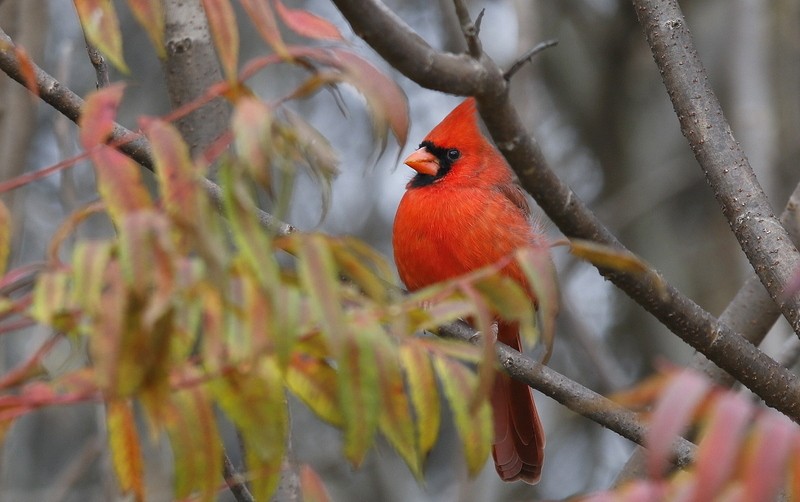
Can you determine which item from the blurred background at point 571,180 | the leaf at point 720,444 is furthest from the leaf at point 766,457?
the blurred background at point 571,180

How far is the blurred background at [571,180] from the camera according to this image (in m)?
5.34

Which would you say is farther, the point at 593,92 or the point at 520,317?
the point at 593,92

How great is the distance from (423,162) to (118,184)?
2.61m

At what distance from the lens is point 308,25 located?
1.48 m

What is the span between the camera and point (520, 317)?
136cm

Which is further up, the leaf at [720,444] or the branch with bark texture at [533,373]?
the leaf at [720,444]

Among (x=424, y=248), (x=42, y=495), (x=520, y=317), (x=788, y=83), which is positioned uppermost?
(x=788, y=83)

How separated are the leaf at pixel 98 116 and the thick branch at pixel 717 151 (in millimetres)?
1441

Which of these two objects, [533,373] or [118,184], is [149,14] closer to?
[118,184]

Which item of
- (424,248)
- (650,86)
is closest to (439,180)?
(424,248)

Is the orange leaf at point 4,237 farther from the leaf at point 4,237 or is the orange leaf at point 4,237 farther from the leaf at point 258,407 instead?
the leaf at point 258,407

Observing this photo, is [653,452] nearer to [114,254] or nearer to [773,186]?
[114,254]

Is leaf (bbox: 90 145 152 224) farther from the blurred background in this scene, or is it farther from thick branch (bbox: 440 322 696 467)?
the blurred background

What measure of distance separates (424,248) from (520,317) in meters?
2.23
